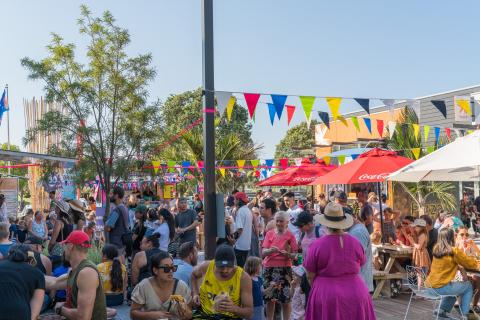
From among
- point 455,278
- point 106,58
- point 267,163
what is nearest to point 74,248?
point 455,278

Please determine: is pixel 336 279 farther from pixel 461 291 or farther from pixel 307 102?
pixel 307 102

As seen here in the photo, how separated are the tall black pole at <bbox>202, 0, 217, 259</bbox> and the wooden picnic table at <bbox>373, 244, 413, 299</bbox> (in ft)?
11.6

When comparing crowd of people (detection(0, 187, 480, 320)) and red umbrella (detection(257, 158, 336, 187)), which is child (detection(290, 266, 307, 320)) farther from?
red umbrella (detection(257, 158, 336, 187))

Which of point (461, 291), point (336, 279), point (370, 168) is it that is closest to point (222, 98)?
point (370, 168)

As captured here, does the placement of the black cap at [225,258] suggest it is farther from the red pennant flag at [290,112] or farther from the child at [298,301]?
the red pennant flag at [290,112]

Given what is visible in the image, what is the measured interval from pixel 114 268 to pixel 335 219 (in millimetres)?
3288

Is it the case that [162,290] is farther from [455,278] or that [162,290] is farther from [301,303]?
[455,278]

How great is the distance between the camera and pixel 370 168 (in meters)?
9.46

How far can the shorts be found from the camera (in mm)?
6770

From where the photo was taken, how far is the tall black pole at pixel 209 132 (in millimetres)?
6516

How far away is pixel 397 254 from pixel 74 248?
21.0 feet

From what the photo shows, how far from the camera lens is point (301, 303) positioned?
6.61m

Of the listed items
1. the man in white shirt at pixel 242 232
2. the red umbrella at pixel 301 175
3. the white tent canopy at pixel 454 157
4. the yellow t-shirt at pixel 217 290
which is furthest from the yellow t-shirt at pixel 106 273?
the red umbrella at pixel 301 175

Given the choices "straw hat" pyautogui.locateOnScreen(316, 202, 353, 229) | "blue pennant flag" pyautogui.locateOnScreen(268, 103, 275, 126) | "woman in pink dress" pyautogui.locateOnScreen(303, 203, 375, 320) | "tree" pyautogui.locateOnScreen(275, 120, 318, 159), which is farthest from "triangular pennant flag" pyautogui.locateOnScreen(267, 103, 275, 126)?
"tree" pyautogui.locateOnScreen(275, 120, 318, 159)
